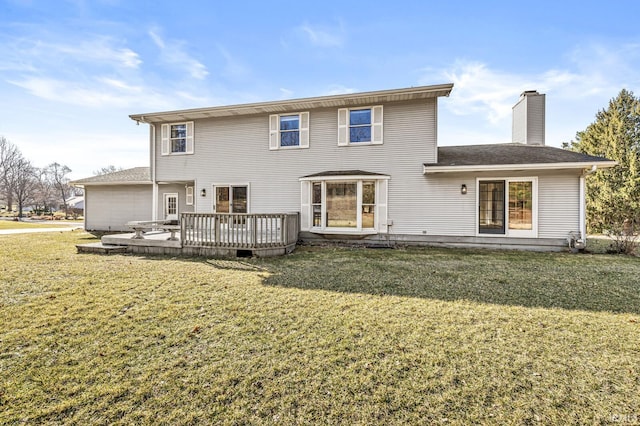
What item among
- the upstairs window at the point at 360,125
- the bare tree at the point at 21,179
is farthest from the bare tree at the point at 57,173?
the upstairs window at the point at 360,125

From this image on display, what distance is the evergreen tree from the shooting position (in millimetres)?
16969

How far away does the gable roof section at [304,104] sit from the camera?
940 centimetres

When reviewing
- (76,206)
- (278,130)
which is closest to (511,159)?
(278,130)

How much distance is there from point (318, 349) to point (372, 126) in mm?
8956

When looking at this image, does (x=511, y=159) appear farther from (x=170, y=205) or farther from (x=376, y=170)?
(x=170, y=205)

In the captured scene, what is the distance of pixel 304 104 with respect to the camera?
10445 millimetres

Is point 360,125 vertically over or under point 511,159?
over

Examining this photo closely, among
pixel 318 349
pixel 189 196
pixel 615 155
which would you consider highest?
pixel 615 155

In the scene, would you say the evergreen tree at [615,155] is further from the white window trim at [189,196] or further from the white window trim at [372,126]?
the white window trim at [189,196]

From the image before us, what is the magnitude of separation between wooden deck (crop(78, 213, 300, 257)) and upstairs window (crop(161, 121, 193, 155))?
4.95m

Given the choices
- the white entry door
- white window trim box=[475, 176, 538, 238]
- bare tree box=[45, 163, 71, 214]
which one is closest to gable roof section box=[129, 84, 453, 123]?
white window trim box=[475, 176, 538, 238]

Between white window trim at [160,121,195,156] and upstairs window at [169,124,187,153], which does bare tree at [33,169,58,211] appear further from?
upstairs window at [169,124,187,153]

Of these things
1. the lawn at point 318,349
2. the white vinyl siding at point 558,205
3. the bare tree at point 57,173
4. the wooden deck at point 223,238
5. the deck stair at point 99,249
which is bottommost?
the lawn at point 318,349

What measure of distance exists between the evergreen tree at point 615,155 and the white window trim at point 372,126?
1524 centimetres
